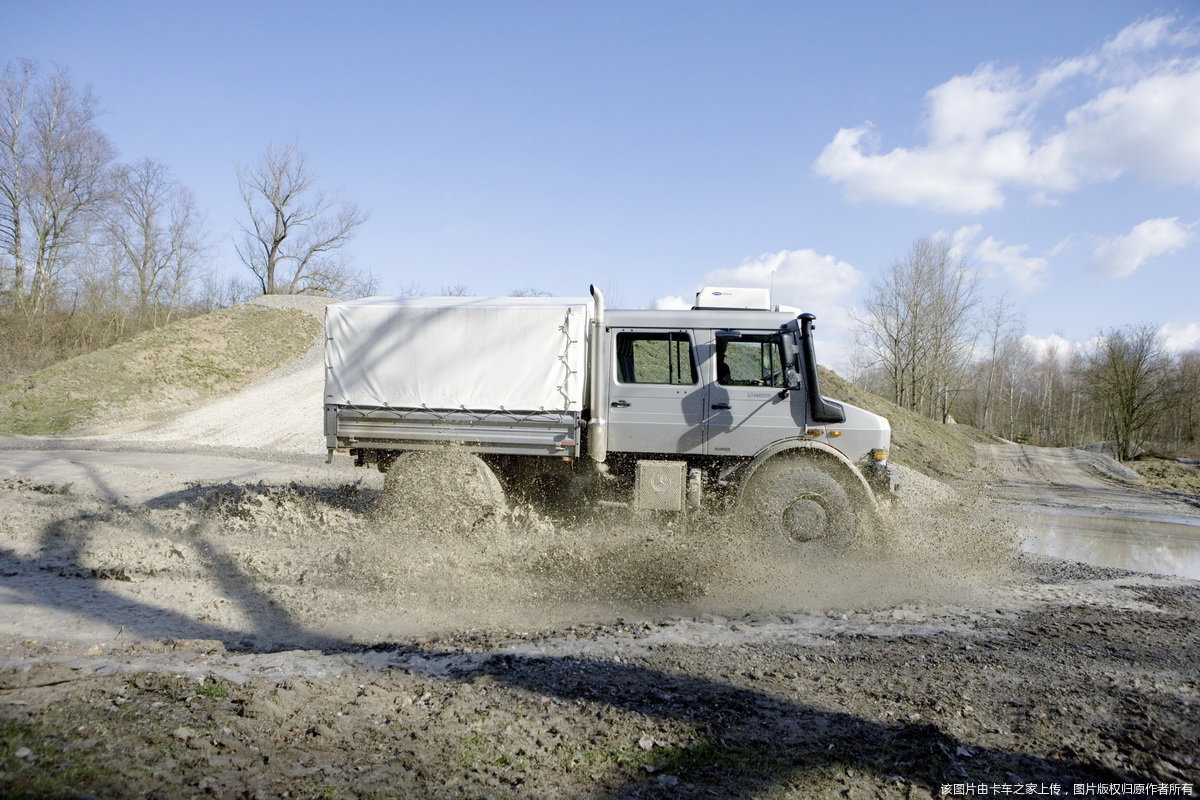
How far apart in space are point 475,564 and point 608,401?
214cm

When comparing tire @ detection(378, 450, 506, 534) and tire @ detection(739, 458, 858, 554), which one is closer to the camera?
tire @ detection(739, 458, 858, 554)

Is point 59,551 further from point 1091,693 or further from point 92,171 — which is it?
point 92,171

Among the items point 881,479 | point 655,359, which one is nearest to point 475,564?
point 655,359

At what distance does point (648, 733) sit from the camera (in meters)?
3.51

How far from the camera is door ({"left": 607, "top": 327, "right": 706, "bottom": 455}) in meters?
7.48

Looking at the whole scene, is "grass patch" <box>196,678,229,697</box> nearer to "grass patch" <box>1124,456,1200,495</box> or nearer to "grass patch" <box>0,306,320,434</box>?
"grass patch" <box>0,306,320,434</box>

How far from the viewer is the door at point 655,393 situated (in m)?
7.48

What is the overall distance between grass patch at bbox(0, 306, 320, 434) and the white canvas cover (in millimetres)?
18328

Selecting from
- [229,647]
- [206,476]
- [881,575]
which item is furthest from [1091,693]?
[206,476]

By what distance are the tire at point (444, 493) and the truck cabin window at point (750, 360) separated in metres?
2.67

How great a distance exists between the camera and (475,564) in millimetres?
6727

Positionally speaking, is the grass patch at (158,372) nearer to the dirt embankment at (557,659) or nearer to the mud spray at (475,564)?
the dirt embankment at (557,659)

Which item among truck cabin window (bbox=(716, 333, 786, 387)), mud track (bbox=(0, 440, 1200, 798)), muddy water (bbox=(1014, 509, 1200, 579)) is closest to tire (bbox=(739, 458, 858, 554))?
mud track (bbox=(0, 440, 1200, 798))

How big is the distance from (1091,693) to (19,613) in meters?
7.33
